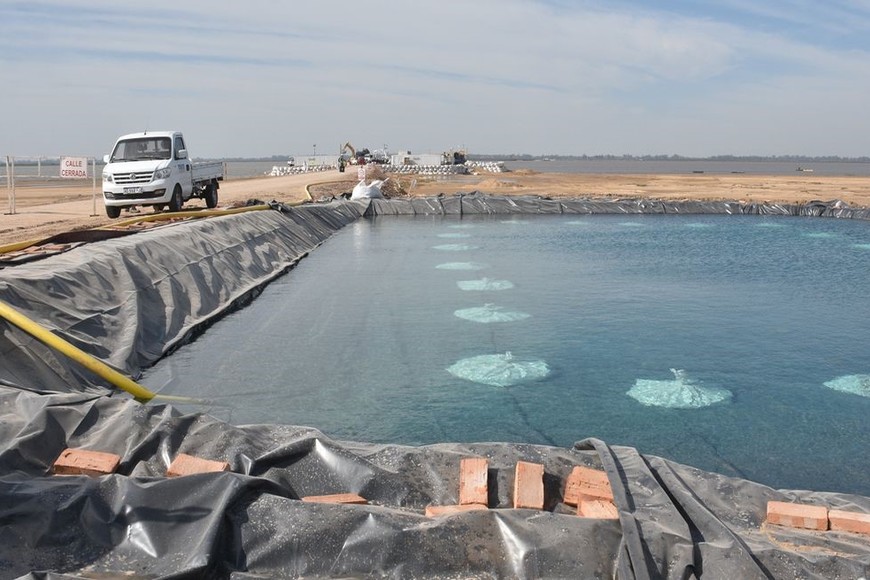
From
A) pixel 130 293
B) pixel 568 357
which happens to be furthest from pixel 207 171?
pixel 568 357

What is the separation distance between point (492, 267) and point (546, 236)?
5.75m

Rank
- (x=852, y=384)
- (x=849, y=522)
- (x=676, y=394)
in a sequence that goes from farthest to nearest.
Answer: (x=852, y=384) < (x=676, y=394) < (x=849, y=522)

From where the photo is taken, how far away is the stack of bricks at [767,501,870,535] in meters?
3.78

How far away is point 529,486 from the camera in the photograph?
3.97 m

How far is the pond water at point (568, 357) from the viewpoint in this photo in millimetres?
6348

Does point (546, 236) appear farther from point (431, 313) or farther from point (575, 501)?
point (575, 501)

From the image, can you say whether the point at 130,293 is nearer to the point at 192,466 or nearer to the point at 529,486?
the point at 192,466

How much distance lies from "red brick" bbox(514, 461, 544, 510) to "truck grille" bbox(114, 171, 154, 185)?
14.1 metres

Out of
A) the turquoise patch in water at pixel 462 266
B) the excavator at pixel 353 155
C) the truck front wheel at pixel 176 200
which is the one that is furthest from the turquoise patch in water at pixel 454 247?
the excavator at pixel 353 155

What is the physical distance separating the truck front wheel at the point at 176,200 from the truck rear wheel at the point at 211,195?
2210 millimetres

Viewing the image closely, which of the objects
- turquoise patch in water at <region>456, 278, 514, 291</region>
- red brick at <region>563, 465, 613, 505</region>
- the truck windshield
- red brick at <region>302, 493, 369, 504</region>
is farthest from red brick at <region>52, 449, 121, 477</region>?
the truck windshield

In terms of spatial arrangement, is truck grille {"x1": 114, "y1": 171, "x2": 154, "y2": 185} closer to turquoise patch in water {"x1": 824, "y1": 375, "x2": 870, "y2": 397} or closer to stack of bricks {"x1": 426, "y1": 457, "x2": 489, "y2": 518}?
stack of bricks {"x1": 426, "y1": 457, "x2": 489, "y2": 518}

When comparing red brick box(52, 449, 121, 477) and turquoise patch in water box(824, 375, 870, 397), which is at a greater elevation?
red brick box(52, 449, 121, 477)

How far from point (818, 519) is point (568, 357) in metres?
4.75
